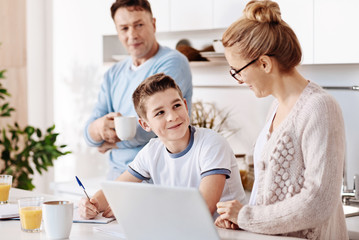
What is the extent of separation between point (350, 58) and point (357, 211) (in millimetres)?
707

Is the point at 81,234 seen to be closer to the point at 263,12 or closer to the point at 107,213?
the point at 107,213

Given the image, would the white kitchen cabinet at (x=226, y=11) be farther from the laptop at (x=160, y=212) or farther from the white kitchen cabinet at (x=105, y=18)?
the laptop at (x=160, y=212)

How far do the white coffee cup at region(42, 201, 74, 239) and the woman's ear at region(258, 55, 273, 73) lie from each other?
27.5 inches

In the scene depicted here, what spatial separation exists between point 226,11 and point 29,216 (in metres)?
1.84

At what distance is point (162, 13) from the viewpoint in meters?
3.48

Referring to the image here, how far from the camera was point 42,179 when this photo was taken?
15.6 ft

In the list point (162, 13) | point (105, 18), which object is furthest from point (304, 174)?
point (105, 18)

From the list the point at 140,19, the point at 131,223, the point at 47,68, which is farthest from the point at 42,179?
the point at 131,223

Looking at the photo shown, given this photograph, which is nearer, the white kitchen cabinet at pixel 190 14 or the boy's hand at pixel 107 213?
the boy's hand at pixel 107 213

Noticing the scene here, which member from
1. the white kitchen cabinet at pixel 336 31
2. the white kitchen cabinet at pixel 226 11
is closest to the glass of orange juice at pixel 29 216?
the white kitchen cabinet at pixel 336 31

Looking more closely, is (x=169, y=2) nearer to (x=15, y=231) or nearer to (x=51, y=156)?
(x=51, y=156)

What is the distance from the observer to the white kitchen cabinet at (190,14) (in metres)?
3.29

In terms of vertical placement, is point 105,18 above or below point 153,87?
above

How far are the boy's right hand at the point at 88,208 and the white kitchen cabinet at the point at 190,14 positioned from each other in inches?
63.7
